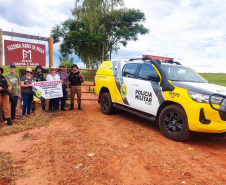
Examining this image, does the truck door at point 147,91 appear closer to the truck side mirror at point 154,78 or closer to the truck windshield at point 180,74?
the truck side mirror at point 154,78

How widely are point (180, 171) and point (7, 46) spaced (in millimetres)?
7000

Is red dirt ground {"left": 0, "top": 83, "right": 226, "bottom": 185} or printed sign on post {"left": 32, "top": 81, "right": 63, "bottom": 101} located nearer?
red dirt ground {"left": 0, "top": 83, "right": 226, "bottom": 185}

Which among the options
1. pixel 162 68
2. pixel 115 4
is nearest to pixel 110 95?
pixel 162 68

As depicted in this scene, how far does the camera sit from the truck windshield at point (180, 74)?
465cm

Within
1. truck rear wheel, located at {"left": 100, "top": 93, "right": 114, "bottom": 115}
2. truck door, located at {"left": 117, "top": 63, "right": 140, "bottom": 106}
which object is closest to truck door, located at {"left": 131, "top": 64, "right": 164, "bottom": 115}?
truck door, located at {"left": 117, "top": 63, "right": 140, "bottom": 106}

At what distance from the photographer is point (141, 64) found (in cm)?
535

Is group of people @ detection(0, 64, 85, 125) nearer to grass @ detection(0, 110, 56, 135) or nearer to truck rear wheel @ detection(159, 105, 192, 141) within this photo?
grass @ detection(0, 110, 56, 135)

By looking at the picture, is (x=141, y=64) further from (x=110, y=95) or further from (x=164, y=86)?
(x=110, y=95)

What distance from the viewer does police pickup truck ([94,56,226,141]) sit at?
365 centimetres

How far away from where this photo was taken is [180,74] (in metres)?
4.91

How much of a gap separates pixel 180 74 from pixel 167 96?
102 cm

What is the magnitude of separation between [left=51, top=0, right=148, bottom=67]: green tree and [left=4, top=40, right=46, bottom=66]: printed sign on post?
14956 millimetres

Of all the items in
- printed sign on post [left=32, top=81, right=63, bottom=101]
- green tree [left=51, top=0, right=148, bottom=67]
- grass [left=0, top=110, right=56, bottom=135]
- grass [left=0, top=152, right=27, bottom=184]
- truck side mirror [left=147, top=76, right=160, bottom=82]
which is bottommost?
grass [left=0, top=152, right=27, bottom=184]

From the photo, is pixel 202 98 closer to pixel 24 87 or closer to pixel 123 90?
pixel 123 90
